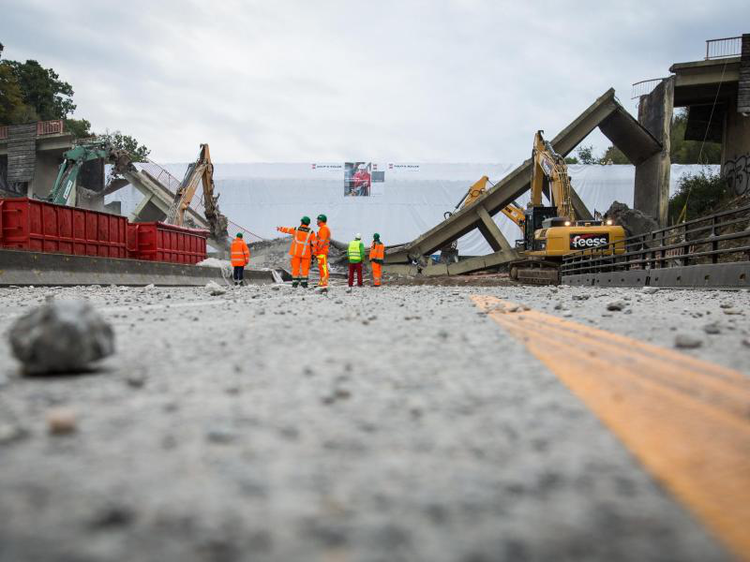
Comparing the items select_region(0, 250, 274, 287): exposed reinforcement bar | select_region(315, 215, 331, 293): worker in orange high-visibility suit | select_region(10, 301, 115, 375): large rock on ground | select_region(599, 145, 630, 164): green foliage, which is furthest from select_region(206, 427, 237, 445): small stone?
select_region(599, 145, 630, 164): green foliage

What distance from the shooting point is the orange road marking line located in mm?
1211

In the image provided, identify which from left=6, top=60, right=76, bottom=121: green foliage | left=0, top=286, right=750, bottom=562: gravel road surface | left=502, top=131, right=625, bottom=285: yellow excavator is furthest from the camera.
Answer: left=6, top=60, right=76, bottom=121: green foliage

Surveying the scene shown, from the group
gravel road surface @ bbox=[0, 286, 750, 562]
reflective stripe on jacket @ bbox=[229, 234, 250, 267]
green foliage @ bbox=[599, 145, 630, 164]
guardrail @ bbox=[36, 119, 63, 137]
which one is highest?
green foliage @ bbox=[599, 145, 630, 164]

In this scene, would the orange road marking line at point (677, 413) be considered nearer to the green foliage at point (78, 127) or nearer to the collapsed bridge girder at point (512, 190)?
the collapsed bridge girder at point (512, 190)

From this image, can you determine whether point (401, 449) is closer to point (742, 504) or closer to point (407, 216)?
point (742, 504)

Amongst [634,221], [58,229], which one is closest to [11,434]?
[58,229]

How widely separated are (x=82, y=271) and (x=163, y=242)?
879cm

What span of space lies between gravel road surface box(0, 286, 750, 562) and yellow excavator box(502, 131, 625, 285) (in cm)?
1617

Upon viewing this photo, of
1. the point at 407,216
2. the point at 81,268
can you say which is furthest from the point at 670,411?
the point at 407,216

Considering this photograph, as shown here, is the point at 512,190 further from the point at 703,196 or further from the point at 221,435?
the point at 221,435

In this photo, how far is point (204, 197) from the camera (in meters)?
31.9

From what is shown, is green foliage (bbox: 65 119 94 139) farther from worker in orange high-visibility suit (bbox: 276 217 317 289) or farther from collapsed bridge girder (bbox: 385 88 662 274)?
worker in orange high-visibility suit (bbox: 276 217 317 289)

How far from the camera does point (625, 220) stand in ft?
89.7

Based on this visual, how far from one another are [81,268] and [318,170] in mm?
35772
